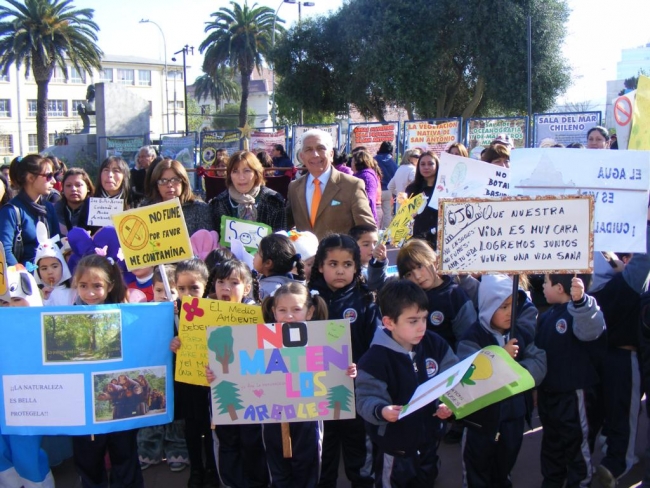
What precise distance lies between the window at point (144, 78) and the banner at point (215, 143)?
216ft

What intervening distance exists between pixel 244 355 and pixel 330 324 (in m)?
0.46

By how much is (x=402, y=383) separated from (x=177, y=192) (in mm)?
2469

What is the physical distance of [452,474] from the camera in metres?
3.96

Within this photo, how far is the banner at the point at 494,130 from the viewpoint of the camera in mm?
14164

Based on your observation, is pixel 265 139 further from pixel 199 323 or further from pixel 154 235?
pixel 199 323

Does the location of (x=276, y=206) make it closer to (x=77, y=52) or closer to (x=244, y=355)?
(x=244, y=355)

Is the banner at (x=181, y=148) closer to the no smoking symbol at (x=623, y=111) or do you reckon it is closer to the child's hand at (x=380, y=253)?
the child's hand at (x=380, y=253)

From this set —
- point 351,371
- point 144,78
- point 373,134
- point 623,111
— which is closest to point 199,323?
point 351,371

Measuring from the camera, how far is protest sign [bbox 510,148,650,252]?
137 inches

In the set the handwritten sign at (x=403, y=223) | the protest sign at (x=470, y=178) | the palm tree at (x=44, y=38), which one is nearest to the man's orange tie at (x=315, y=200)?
the handwritten sign at (x=403, y=223)

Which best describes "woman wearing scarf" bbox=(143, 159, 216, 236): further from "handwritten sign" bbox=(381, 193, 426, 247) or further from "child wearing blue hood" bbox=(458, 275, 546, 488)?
"child wearing blue hood" bbox=(458, 275, 546, 488)

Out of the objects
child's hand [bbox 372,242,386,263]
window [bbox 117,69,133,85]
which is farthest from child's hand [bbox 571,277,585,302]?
window [bbox 117,69,133,85]

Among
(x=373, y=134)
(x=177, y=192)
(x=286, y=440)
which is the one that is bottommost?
(x=286, y=440)

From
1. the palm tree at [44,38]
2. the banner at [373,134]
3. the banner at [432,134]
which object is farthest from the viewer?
the palm tree at [44,38]
